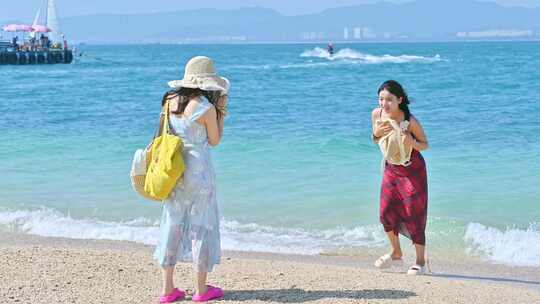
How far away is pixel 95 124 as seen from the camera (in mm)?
21078

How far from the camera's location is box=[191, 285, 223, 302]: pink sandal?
5520mm

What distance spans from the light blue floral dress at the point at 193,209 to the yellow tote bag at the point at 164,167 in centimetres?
7

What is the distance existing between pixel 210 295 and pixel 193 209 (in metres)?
0.60

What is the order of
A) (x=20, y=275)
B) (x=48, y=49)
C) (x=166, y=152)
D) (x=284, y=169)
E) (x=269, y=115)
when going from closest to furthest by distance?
(x=166, y=152) < (x=20, y=275) < (x=284, y=169) < (x=269, y=115) < (x=48, y=49)

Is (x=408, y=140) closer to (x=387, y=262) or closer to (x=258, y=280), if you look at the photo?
(x=387, y=262)

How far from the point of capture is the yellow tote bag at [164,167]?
16.8 ft

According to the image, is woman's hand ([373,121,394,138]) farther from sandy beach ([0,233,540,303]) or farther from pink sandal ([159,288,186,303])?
pink sandal ([159,288,186,303])

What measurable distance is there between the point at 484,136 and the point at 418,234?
36.3 ft

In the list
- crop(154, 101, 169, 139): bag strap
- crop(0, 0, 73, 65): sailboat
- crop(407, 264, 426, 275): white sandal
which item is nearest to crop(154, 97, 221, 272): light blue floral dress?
crop(154, 101, 169, 139): bag strap

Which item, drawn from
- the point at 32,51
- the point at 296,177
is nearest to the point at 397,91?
the point at 296,177

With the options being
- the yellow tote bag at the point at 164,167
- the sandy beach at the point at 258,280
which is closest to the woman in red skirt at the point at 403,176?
the sandy beach at the point at 258,280

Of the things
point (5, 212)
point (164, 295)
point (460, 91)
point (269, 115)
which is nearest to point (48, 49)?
point (460, 91)

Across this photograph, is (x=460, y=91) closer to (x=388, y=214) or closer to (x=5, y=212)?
(x=5, y=212)

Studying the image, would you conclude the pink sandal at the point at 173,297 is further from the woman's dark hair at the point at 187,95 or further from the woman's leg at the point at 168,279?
the woman's dark hair at the point at 187,95
